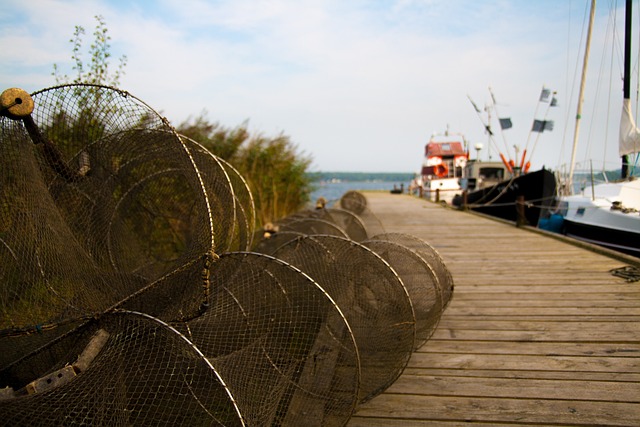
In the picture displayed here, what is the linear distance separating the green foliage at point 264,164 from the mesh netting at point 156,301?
573cm

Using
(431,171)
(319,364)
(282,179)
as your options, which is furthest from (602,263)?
(431,171)

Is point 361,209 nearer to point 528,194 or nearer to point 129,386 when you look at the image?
point 528,194

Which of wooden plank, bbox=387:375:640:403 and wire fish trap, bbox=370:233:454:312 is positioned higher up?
wire fish trap, bbox=370:233:454:312

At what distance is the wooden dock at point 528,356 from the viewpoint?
2719 mm

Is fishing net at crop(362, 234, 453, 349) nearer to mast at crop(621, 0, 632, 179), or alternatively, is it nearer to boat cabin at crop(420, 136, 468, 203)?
mast at crop(621, 0, 632, 179)

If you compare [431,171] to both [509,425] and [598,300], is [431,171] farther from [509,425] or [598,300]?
[509,425]

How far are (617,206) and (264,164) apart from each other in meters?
7.70

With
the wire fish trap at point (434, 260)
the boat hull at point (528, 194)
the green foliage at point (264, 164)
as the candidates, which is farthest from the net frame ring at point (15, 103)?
the boat hull at point (528, 194)

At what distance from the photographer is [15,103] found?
235 centimetres

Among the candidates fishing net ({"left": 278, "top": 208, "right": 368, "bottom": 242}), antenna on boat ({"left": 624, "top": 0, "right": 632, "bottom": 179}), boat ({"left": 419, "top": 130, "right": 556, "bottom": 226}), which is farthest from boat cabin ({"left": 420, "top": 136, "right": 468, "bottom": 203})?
fishing net ({"left": 278, "top": 208, "right": 368, "bottom": 242})

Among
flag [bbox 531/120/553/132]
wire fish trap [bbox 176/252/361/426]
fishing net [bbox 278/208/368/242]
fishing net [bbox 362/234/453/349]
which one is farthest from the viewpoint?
flag [bbox 531/120/553/132]

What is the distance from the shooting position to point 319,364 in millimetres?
2742

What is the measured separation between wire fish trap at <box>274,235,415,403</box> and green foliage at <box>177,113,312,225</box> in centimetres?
634

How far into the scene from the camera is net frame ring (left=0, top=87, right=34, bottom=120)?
2.32 metres
